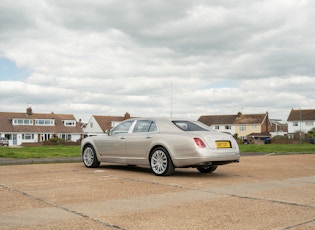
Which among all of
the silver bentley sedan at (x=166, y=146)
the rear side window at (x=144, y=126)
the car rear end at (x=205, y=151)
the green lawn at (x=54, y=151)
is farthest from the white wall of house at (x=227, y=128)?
the car rear end at (x=205, y=151)

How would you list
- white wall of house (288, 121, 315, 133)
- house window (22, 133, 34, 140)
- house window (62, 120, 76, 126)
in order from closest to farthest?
house window (22, 133, 34, 140), house window (62, 120, 76, 126), white wall of house (288, 121, 315, 133)

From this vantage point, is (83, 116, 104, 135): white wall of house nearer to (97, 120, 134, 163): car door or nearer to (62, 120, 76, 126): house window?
(62, 120, 76, 126): house window

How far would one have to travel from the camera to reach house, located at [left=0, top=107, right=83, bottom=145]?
236 ft

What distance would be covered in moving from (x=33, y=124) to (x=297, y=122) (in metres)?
56.0

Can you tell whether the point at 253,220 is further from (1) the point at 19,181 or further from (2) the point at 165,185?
(1) the point at 19,181

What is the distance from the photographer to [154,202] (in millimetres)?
6160

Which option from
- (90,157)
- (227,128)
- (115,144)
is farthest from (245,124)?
(115,144)

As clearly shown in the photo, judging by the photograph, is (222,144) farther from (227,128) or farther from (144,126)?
(227,128)

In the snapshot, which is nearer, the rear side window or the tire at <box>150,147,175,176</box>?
the tire at <box>150,147,175,176</box>

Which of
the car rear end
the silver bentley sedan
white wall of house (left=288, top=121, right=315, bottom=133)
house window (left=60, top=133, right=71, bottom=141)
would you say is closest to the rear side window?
the silver bentley sedan

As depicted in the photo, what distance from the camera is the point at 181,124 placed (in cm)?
1014

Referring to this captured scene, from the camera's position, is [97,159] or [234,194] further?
[97,159]

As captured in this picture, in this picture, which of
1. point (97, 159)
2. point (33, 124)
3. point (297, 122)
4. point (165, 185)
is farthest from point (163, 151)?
point (297, 122)

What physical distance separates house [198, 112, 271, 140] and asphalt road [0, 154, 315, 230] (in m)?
83.6
